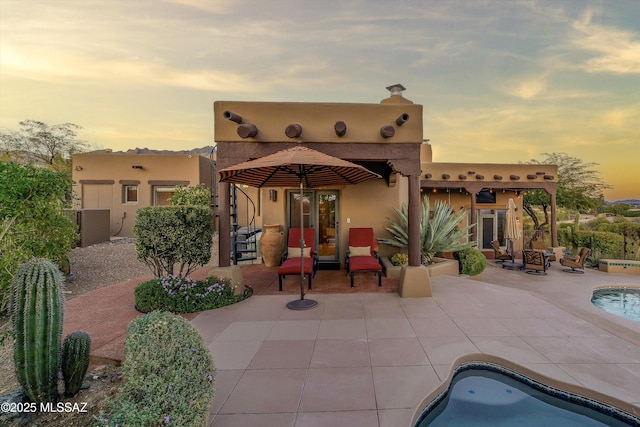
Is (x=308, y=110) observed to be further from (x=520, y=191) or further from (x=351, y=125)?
(x=520, y=191)

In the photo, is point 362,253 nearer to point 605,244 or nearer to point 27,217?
point 27,217

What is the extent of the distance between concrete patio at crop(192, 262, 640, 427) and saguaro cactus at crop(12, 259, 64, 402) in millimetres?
1447

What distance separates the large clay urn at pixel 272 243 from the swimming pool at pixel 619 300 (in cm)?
871

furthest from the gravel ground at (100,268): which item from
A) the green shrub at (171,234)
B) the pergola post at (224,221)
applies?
the pergola post at (224,221)

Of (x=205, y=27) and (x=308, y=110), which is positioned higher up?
(x=205, y=27)

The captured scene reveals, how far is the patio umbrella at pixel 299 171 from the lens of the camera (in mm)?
4348

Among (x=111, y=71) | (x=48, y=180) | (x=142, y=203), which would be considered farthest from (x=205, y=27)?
(x=142, y=203)

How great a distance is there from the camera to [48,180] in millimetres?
5098

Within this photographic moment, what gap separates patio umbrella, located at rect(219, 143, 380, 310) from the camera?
4348 millimetres

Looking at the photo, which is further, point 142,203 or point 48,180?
point 142,203

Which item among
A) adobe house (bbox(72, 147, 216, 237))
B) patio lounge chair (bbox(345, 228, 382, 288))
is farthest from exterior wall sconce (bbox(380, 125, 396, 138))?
adobe house (bbox(72, 147, 216, 237))

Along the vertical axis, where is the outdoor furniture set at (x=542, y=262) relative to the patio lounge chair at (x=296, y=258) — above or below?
below

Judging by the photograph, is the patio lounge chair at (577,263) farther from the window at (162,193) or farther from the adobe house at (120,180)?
the window at (162,193)

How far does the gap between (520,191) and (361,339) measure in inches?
597
